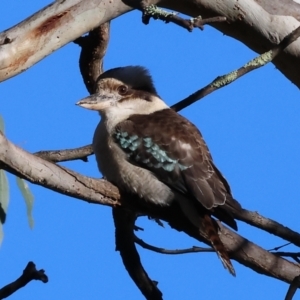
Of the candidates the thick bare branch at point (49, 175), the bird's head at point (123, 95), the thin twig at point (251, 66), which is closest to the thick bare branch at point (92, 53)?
the bird's head at point (123, 95)

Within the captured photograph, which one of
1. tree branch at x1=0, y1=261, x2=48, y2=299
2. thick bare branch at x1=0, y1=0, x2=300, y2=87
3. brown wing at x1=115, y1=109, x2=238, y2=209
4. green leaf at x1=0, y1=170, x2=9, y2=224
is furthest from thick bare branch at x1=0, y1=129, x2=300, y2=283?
green leaf at x1=0, y1=170, x2=9, y2=224

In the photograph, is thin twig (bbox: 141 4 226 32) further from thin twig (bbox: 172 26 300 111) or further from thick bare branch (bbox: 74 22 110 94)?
thick bare branch (bbox: 74 22 110 94)

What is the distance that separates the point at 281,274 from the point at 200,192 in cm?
39

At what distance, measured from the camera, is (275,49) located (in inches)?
108

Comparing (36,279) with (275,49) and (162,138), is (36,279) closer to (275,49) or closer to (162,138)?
(162,138)

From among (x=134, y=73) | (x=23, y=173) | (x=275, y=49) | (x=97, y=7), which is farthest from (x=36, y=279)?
(x=134, y=73)

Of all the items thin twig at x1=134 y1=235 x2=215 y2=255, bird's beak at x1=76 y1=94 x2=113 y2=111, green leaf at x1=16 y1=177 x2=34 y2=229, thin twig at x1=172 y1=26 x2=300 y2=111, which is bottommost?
thin twig at x1=134 y1=235 x2=215 y2=255

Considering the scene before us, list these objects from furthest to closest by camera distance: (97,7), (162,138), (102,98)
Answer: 1. (102,98)
2. (162,138)
3. (97,7)

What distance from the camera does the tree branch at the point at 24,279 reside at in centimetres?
210

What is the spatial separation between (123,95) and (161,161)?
508 mm

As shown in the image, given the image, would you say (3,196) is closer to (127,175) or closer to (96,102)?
(127,175)

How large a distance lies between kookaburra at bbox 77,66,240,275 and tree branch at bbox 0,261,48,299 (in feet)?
2.29

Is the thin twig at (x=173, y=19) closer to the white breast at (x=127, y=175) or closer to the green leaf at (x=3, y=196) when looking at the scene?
the white breast at (x=127, y=175)

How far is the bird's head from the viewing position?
3.13 metres
